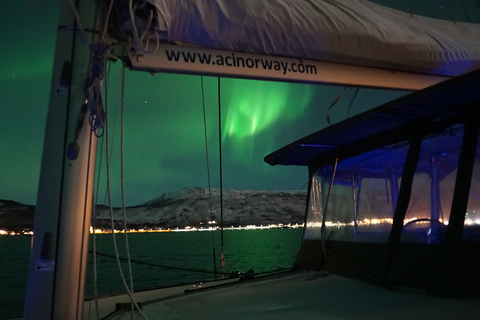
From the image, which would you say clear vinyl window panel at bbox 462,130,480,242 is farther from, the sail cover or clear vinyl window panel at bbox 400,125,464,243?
the sail cover

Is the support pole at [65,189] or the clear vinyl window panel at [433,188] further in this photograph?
the clear vinyl window panel at [433,188]

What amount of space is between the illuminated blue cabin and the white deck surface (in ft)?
0.97

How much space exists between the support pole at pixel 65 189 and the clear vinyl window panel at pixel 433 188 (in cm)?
341

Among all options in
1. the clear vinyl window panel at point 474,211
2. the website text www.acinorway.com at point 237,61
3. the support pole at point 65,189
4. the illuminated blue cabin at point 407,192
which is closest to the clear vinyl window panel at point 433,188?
the illuminated blue cabin at point 407,192

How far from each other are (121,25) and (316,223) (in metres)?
4.78

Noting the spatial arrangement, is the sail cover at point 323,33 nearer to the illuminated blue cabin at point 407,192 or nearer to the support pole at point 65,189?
the illuminated blue cabin at point 407,192

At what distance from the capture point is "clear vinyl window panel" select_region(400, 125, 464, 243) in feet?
14.9

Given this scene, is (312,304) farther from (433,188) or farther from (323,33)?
(323,33)

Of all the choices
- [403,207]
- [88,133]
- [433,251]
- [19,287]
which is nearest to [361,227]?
[403,207]

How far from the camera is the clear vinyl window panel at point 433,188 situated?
454cm

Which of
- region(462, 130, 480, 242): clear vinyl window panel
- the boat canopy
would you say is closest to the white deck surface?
region(462, 130, 480, 242): clear vinyl window panel

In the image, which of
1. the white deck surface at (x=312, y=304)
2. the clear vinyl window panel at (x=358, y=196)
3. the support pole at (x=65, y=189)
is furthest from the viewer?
the clear vinyl window panel at (x=358, y=196)

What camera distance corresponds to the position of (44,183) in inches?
111

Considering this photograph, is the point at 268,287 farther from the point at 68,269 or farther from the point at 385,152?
the point at 68,269
